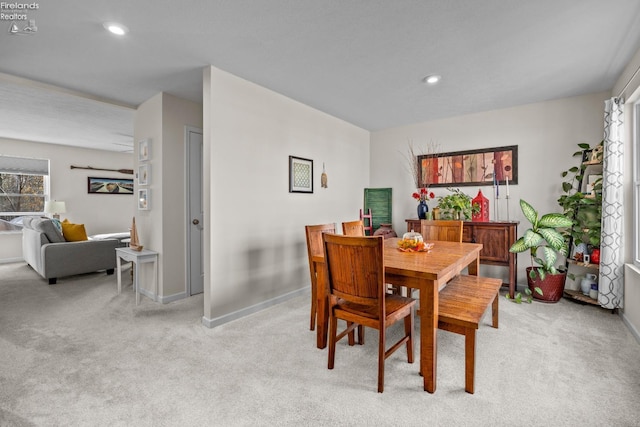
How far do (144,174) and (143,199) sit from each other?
310 mm

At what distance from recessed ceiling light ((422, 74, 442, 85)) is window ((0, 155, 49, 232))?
7514 millimetres

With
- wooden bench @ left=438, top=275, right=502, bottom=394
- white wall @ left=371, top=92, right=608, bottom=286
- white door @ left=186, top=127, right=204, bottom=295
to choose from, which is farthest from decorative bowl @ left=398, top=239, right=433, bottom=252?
white door @ left=186, top=127, right=204, bottom=295

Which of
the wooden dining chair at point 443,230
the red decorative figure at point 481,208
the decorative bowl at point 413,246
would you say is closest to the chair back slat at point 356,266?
the decorative bowl at point 413,246

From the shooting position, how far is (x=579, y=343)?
8.13 feet

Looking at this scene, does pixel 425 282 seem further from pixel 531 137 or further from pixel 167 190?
pixel 531 137

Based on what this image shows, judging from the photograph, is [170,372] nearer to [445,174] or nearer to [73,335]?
[73,335]

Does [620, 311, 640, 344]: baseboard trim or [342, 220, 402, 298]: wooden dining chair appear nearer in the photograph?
[620, 311, 640, 344]: baseboard trim

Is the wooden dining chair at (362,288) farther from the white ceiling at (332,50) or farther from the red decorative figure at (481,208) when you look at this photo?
the red decorative figure at (481,208)

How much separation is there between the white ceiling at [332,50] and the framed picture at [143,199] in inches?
44.0

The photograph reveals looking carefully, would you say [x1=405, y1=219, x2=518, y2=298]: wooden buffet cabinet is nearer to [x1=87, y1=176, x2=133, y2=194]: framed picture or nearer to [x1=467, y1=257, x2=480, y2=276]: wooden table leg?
[x1=467, y1=257, x2=480, y2=276]: wooden table leg

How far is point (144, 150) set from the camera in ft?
12.4

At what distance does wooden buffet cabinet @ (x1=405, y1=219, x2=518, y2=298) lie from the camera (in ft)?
11.9

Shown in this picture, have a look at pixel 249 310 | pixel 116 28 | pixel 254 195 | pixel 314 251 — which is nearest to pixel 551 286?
pixel 314 251

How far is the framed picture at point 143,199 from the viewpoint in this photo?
146 inches
